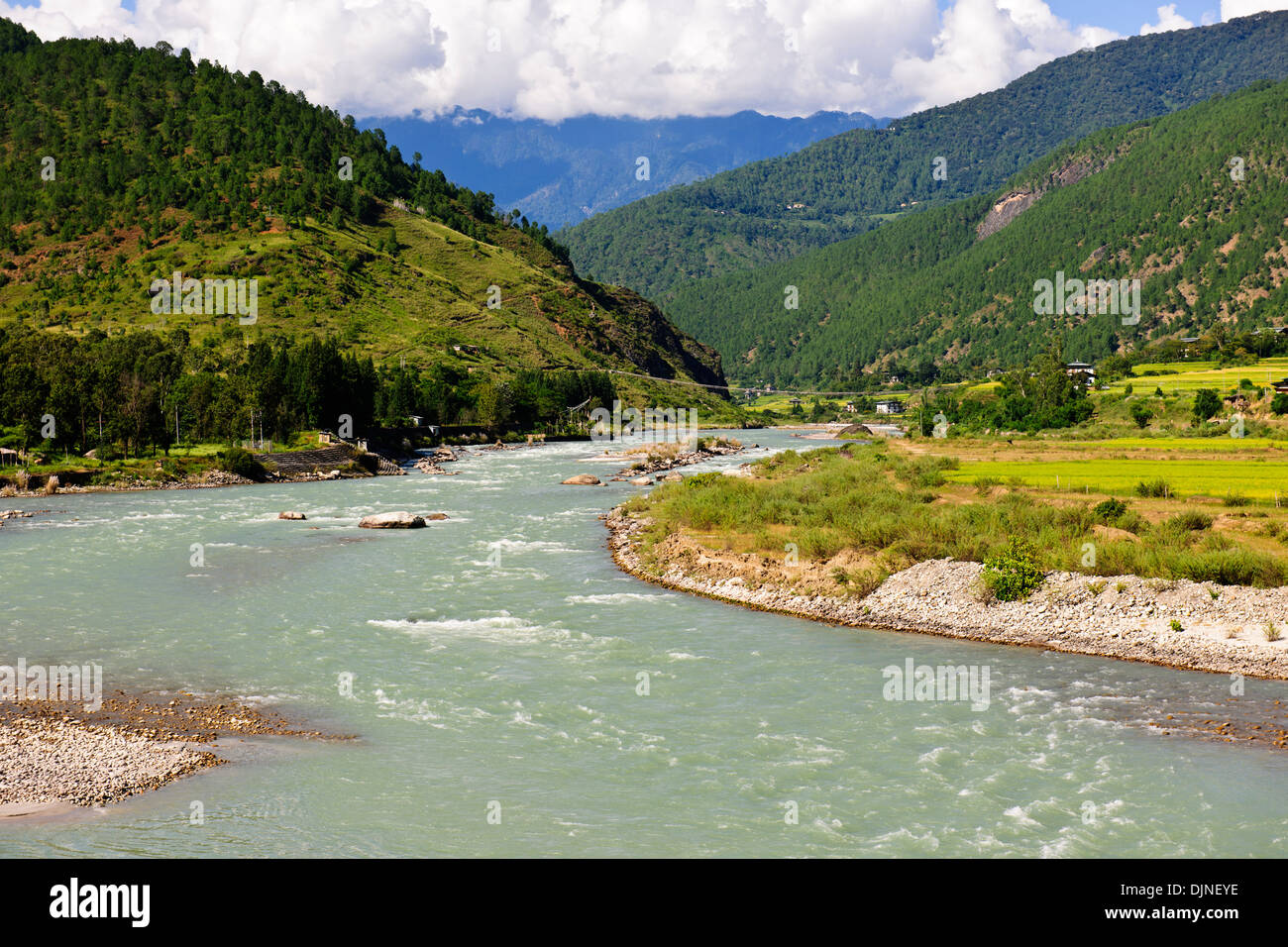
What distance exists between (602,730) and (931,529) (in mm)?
20953

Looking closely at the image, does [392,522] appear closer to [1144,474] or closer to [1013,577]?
[1013,577]

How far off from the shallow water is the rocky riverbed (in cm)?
115

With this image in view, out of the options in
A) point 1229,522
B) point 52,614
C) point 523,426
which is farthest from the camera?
point 523,426

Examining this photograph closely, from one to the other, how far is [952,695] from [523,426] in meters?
143

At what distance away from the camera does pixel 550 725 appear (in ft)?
80.6

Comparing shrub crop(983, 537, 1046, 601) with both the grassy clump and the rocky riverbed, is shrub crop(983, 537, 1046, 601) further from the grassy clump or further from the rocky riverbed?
the grassy clump

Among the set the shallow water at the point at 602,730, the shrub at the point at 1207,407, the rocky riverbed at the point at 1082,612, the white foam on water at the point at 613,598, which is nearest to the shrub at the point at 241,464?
the shallow water at the point at 602,730

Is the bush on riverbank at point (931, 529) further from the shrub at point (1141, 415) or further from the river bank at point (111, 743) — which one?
the shrub at point (1141, 415)

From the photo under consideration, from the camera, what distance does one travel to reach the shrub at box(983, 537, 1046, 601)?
33.5 metres

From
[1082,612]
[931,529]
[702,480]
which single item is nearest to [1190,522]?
[931,529]

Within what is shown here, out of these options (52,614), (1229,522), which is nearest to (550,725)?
(52,614)
